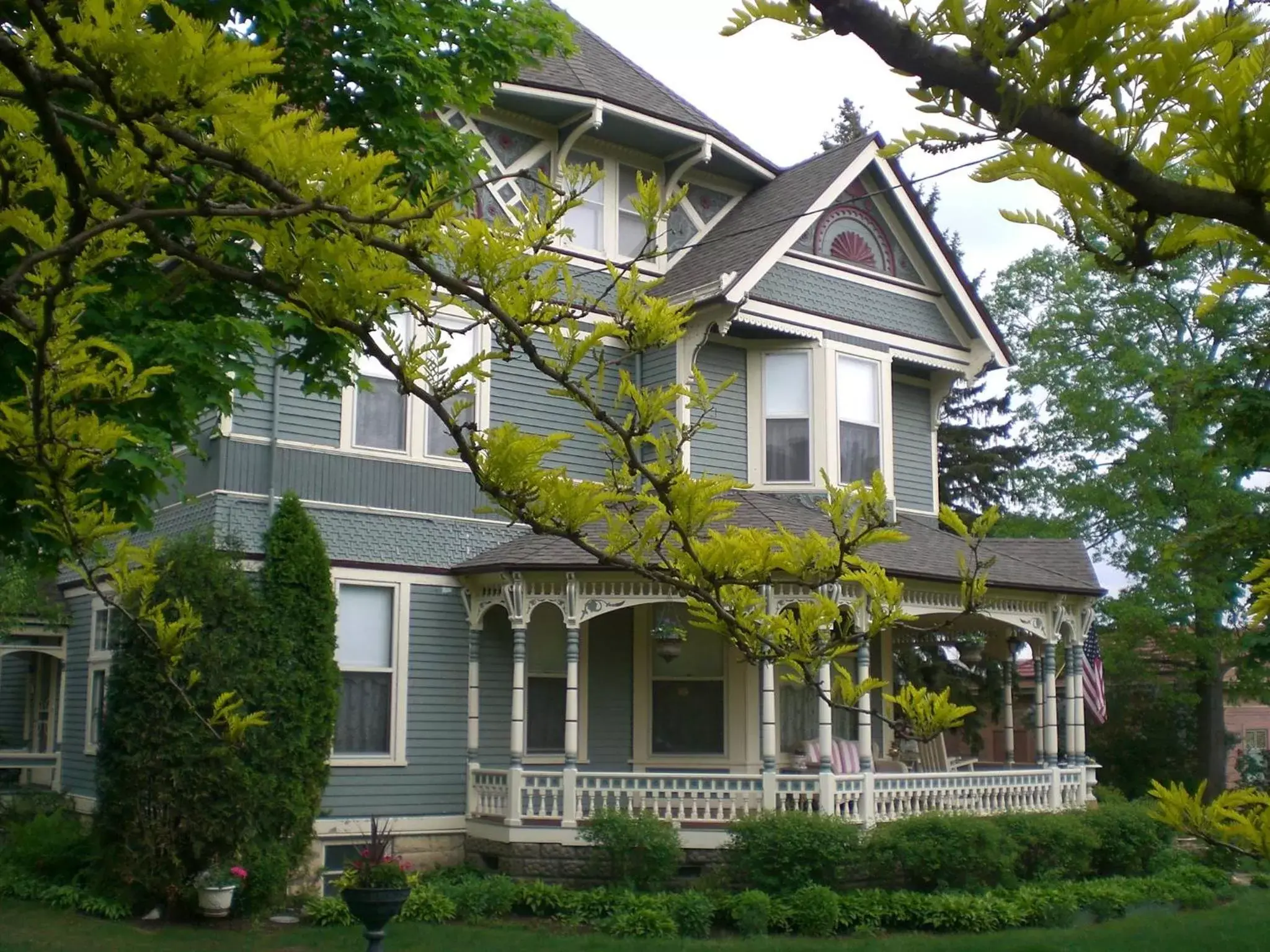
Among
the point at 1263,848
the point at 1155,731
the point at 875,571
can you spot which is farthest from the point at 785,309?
the point at 1155,731

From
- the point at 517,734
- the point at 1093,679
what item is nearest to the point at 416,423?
the point at 517,734

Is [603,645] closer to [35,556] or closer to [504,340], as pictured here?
[35,556]

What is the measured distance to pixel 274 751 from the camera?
1284 cm

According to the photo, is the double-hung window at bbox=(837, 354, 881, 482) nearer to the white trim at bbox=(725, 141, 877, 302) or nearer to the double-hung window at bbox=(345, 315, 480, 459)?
the white trim at bbox=(725, 141, 877, 302)

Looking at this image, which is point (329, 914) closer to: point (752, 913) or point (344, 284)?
point (752, 913)

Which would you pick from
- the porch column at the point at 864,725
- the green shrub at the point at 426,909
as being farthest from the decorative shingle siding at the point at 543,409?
the green shrub at the point at 426,909

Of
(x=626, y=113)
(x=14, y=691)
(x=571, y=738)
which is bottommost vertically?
(x=571, y=738)

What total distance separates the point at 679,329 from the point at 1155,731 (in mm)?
26697

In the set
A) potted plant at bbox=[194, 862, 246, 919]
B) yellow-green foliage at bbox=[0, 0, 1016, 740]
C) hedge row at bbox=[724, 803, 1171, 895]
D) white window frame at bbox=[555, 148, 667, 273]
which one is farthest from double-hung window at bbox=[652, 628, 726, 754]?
yellow-green foliage at bbox=[0, 0, 1016, 740]

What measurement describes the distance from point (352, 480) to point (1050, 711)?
9485 mm

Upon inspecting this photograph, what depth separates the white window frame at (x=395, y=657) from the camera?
48.5 ft

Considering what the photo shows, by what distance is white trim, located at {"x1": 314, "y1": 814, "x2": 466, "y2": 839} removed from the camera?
14.3m

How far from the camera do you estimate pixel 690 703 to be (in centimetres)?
1655

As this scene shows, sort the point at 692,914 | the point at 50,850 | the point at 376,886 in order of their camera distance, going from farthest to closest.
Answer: the point at 50,850 → the point at 692,914 → the point at 376,886
